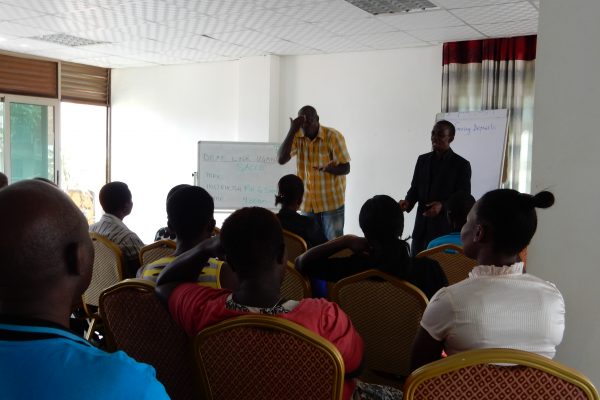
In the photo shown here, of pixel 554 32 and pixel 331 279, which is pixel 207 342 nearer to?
pixel 331 279

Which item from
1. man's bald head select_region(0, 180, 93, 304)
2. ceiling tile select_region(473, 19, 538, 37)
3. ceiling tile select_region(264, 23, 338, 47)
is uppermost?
ceiling tile select_region(473, 19, 538, 37)

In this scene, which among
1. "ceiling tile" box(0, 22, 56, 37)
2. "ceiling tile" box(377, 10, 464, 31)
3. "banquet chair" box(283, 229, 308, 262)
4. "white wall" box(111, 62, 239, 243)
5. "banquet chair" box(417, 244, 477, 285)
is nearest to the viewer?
"banquet chair" box(417, 244, 477, 285)

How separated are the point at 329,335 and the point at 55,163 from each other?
7.74 m

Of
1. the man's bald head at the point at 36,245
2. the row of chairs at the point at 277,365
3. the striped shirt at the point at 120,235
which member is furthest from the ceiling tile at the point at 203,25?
the man's bald head at the point at 36,245

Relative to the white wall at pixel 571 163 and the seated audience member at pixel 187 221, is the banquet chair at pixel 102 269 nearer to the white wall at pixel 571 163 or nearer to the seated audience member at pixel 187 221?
the seated audience member at pixel 187 221

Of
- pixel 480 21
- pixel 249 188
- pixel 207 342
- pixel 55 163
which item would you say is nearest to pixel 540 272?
pixel 207 342

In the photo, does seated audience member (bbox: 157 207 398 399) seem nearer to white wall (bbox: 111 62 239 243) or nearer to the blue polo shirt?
the blue polo shirt

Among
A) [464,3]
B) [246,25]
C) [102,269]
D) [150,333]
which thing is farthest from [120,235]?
[464,3]

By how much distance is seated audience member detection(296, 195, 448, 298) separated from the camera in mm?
2094

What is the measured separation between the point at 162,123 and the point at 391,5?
4675 mm

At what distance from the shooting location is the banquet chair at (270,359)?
1.34m

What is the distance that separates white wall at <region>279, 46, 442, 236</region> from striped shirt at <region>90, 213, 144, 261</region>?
405 cm

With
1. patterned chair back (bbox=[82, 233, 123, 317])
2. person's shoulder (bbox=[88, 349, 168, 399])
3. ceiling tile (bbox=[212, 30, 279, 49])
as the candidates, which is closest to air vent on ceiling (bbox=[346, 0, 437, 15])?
ceiling tile (bbox=[212, 30, 279, 49])

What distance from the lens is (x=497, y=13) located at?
5066 millimetres
